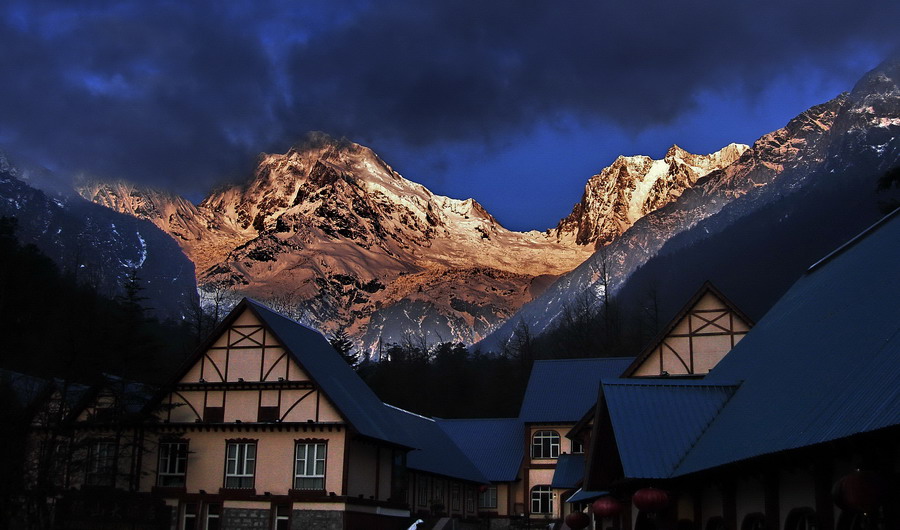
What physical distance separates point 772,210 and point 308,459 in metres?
86.4

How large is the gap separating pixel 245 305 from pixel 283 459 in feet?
24.5

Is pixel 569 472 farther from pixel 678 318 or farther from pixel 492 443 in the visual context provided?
pixel 492 443

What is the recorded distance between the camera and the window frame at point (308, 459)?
4050 cm

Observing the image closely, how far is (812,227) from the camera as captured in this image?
9606 centimetres

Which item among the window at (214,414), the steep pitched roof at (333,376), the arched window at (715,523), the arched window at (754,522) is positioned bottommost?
the arched window at (715,523)

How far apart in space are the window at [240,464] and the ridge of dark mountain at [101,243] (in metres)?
74.2

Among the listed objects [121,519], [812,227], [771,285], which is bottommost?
[121,519]

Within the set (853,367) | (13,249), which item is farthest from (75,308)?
(853,367)

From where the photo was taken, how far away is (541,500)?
57.8m

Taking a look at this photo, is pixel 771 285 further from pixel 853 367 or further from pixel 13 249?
pixel 853 367

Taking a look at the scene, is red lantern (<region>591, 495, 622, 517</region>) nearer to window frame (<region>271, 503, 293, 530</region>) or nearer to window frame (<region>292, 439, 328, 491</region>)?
window frame (<region>292, 439, 328, 491</region>)

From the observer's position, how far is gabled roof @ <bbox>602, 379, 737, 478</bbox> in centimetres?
2120

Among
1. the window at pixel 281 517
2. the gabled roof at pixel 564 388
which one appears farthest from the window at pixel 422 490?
the window at pixel 281 517

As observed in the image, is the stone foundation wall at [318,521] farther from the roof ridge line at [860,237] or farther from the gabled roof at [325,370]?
the roof ridge line at [860,237]
